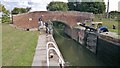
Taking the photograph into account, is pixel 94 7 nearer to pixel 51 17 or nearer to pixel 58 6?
pixel 58 6

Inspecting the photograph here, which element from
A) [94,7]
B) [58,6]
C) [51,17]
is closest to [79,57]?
[51,17]

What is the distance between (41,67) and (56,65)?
667 millimetres

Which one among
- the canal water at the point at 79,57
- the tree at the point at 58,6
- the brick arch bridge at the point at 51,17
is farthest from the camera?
the tree at the point at 58,6

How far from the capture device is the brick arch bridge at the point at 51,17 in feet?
141

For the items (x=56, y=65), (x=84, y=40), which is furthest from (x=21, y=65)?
(x=84, y=40)

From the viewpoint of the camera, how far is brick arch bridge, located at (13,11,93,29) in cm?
4291

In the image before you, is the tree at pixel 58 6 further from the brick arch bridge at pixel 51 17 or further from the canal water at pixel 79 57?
the canal water at pixel 79 57

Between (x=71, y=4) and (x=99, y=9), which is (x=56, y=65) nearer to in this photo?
(x=99, y=9)

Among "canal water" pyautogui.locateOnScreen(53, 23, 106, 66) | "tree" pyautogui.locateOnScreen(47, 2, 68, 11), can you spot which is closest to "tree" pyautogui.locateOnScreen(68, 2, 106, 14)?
"tree" pyautogui.locateOnScreen(47, 2, 68, 11)

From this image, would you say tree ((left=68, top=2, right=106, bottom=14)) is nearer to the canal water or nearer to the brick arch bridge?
the brick arch bridge

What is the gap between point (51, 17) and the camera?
45062mm

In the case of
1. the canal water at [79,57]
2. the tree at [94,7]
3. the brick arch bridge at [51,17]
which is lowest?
the canal water at [79,57]

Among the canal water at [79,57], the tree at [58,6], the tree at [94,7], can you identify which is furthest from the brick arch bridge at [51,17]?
the tree at [58,6]

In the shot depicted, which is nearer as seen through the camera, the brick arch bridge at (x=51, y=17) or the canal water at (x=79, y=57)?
the canal water at (x=79, y=57)
